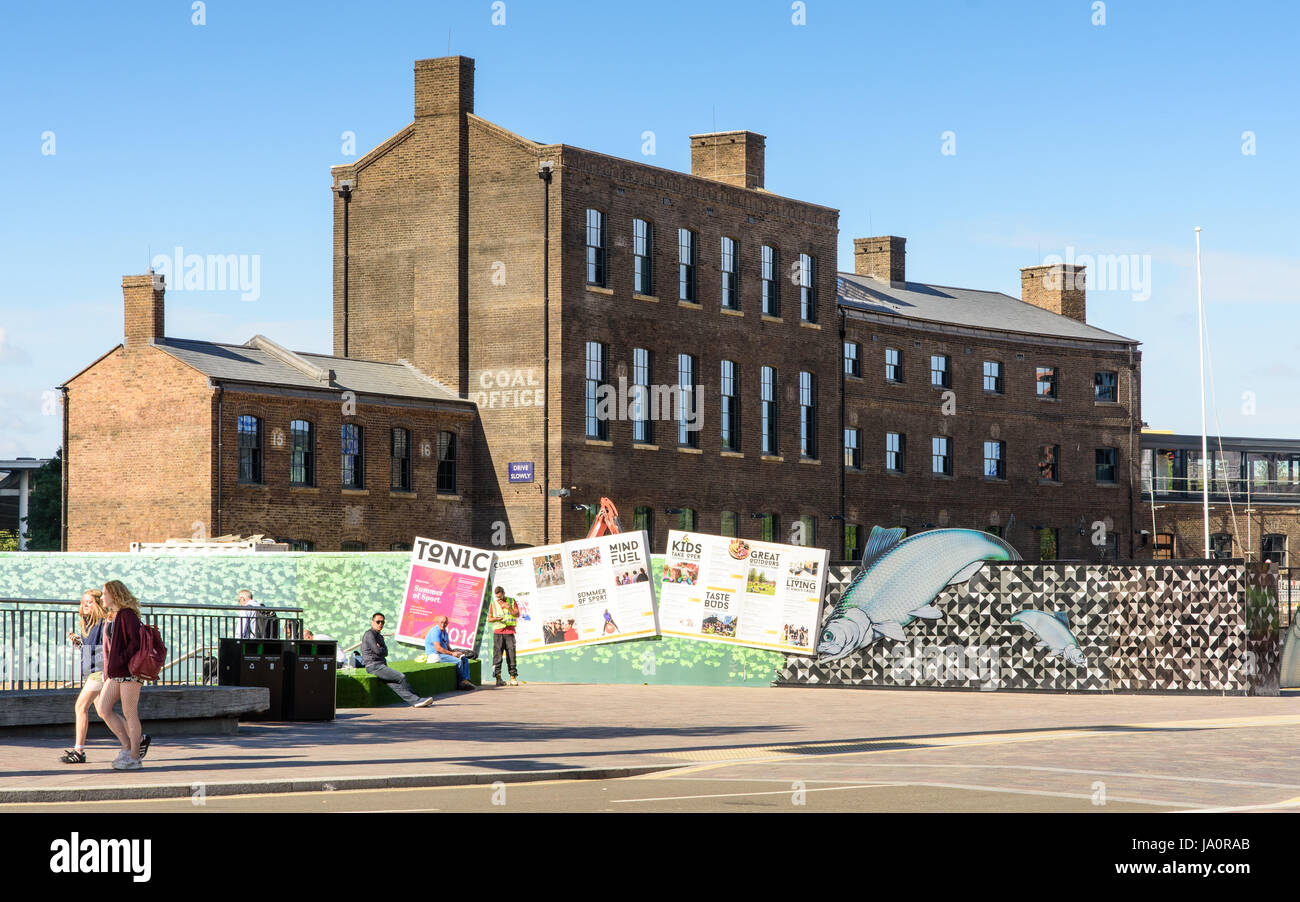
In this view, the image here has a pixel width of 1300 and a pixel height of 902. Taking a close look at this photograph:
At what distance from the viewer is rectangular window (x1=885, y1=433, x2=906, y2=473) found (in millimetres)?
56000

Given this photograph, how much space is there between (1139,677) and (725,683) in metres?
7.33

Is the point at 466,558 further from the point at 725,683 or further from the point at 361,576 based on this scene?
the point at 725,683

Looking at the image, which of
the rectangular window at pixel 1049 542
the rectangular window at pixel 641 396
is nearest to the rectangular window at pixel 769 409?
the rectangular window at pixel 641 396

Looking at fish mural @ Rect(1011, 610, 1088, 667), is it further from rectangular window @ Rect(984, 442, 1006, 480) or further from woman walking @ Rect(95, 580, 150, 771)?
rectangular window @ Rect(984, 442, 1006, 480)

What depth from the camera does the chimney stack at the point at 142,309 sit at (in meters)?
42.4

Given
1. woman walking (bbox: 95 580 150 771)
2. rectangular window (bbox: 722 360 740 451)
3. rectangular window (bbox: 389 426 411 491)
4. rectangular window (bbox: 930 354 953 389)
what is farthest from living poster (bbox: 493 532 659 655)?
rectangular window (bbox: 930 354 953 389)

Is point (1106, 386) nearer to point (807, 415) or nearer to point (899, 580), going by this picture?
point (807, 415)

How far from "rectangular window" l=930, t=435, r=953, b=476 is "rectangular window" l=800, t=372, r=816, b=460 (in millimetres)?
7139

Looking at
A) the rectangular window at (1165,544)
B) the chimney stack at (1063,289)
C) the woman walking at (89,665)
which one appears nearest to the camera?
the woman walking at (89,665)

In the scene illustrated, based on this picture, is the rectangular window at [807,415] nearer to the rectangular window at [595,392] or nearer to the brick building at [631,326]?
the brick building at [631,326]

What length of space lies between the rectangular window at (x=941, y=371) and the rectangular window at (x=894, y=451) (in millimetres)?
2878

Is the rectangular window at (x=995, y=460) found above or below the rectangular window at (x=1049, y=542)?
→ above

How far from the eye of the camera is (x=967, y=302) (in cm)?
6378
